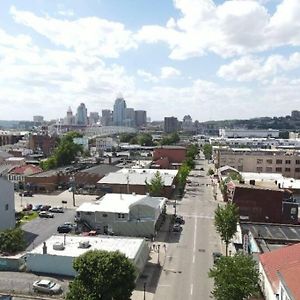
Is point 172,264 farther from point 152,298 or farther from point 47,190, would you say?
point 47,190

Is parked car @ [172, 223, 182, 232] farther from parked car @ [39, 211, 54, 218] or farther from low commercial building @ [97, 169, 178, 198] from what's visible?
low commercial building @ [97, 169, 178, 198]

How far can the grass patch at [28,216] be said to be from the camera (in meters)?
36.8

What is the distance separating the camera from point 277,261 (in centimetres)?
1953

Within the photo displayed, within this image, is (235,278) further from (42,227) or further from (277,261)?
(42,227)

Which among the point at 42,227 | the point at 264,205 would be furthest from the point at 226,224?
the point at 42,227

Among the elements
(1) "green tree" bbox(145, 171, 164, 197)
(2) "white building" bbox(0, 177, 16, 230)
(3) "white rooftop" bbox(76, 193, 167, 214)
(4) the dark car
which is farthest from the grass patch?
(1) "green tree" bbox(145, 171, 164, 197)

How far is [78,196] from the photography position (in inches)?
1998

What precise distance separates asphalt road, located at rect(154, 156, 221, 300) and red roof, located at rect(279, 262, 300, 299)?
602 centimetres

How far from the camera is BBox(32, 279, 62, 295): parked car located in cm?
2097

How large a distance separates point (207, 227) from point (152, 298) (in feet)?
50.6

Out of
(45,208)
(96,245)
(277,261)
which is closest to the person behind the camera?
(277,261)

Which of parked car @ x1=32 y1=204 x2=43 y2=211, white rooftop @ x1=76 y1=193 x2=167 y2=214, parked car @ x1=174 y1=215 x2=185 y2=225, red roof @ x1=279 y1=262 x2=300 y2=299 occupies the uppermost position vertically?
red roof @ x1=279 y1=262 x2=300 y2=299

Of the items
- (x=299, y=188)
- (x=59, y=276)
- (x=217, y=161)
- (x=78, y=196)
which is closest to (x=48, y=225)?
(x=59, y=276)

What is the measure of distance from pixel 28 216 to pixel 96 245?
15.7m
